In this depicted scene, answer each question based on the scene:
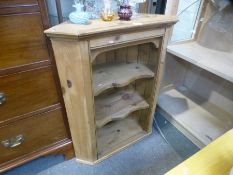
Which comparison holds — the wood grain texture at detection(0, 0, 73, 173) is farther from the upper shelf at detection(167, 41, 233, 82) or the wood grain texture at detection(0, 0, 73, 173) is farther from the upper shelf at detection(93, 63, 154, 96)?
the upper shelf at detection(167, 41, 233, 82)

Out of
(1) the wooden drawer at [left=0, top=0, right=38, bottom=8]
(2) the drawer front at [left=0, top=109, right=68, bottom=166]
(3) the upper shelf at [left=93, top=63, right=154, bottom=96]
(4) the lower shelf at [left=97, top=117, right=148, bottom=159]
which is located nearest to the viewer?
(1) the wooden drawer at [left=0, top=0, right=38, bottom=8]

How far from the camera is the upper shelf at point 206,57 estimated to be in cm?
111

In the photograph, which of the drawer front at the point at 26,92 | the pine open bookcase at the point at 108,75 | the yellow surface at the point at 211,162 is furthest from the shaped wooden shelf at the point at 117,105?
the yellow surface at the point at 211,162

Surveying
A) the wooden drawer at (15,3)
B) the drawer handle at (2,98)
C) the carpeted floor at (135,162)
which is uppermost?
the wooden drawer at (15,3)

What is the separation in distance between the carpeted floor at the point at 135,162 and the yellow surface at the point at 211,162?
0.80m

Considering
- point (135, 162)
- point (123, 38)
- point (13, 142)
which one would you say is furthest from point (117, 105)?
point (13, 142)

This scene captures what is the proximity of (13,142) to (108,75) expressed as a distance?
68 cm

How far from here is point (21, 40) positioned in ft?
2.50

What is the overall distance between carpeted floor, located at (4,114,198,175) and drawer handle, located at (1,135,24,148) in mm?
401

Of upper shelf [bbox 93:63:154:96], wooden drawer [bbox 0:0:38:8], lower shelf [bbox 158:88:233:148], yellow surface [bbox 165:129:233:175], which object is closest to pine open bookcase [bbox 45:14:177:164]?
upper shelf [bbox 93:63:154:96]

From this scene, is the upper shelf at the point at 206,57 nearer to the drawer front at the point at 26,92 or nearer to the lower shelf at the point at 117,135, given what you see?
the lower shelf at the point at 117,135

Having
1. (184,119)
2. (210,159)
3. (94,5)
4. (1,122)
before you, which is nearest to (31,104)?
(1,122)

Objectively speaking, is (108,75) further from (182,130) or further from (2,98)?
(182,130)

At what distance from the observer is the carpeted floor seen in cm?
130
